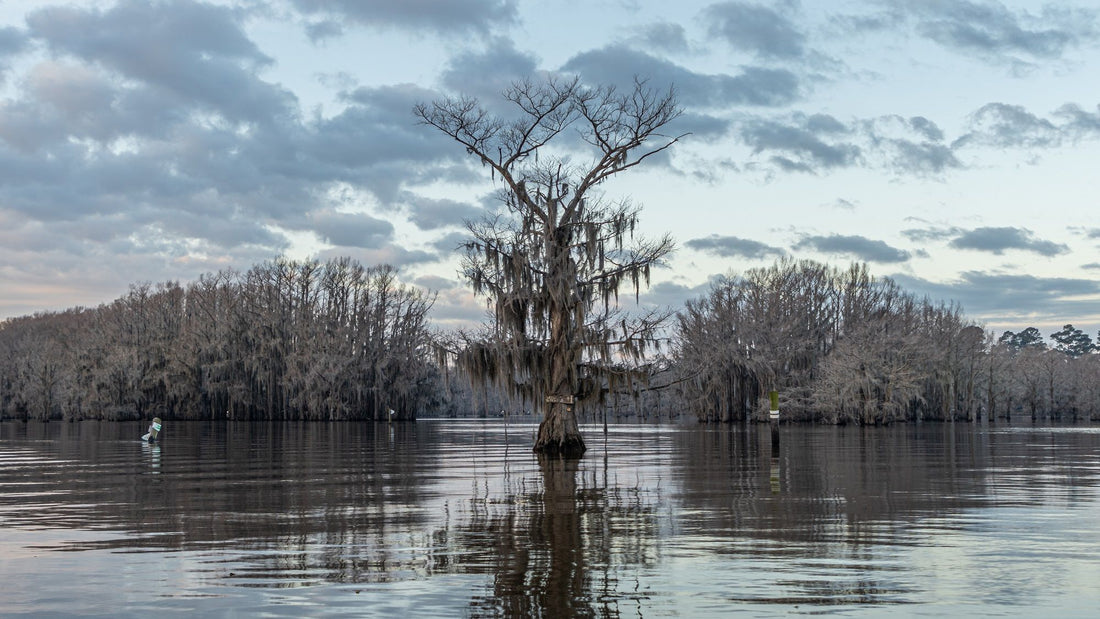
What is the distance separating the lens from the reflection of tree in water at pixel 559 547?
8961 millimetres

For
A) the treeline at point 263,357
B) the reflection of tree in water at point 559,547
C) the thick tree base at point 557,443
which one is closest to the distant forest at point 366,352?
the treeline at point 263,357

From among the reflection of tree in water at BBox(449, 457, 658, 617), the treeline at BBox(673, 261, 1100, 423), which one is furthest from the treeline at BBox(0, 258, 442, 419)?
the reflection of tree in water at BBox(449, 457, 658, 617)

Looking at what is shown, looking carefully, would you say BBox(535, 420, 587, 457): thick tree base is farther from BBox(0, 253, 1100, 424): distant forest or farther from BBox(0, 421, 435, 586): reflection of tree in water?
BBox(0, 253, 1100, 424): distant forest

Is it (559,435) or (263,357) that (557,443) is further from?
(263,357)

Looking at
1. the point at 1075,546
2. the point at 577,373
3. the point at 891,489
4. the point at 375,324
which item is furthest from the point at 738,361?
the point at 1075,546

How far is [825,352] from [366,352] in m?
43.1

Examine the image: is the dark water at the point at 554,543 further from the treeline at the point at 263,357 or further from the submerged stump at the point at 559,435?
the treeline at the point at 263,357

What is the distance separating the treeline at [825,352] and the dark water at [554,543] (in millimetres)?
50137

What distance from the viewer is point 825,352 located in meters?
94.2

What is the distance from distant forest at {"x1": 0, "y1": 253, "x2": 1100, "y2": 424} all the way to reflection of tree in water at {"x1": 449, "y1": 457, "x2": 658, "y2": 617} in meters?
66.9

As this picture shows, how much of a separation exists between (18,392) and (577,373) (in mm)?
105731

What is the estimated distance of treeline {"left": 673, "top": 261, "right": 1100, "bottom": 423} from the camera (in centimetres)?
7969

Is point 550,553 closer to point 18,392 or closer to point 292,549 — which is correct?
point 292,549

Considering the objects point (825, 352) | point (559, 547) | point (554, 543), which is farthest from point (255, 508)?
point (825, 352)
